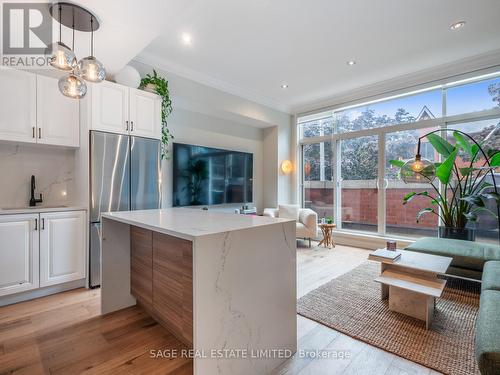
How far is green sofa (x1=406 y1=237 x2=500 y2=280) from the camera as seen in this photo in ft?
8.39

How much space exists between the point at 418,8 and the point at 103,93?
354 centimetres

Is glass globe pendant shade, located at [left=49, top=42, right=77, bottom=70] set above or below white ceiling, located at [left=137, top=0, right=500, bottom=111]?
below

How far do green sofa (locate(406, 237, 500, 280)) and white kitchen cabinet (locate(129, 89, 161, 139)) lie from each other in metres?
3.57

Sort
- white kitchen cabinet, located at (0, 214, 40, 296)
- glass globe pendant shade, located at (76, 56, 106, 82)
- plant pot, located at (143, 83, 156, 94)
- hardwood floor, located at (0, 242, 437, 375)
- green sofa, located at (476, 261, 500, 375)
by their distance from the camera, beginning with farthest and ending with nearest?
plant pot, located at (143, 83, 156, 94)
white kitchen cabinet, located at (0, 214, 40, 296)
glass globe pendant shade, located at (76, 56, 106, 82)
hardwood floor, located at (0, 242, 437, 375)
green sofa, located at (476, 261, 500, 375)

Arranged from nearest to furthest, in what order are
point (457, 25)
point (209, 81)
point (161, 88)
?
point (457, 25)
point (161, 88)
point (209, 81)

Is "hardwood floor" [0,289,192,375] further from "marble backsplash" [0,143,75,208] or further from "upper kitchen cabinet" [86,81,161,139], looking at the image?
"upper kitchen cabinet" [86,81,161,139]

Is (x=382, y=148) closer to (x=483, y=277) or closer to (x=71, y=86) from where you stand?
(x=483, y=277)

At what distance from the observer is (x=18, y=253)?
8.00 ft

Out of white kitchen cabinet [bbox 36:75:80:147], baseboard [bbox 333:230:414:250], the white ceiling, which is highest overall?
the white ceiling

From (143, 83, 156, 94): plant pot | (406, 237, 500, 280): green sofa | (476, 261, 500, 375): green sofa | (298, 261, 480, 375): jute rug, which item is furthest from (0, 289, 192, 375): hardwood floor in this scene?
(406, 237, 500, 280): green sofa

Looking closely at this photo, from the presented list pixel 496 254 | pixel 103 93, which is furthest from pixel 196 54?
pixel 496 254

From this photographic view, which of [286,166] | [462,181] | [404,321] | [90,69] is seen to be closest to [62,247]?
[90,69]

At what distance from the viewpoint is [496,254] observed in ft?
8.43

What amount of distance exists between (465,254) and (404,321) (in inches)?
47.3
